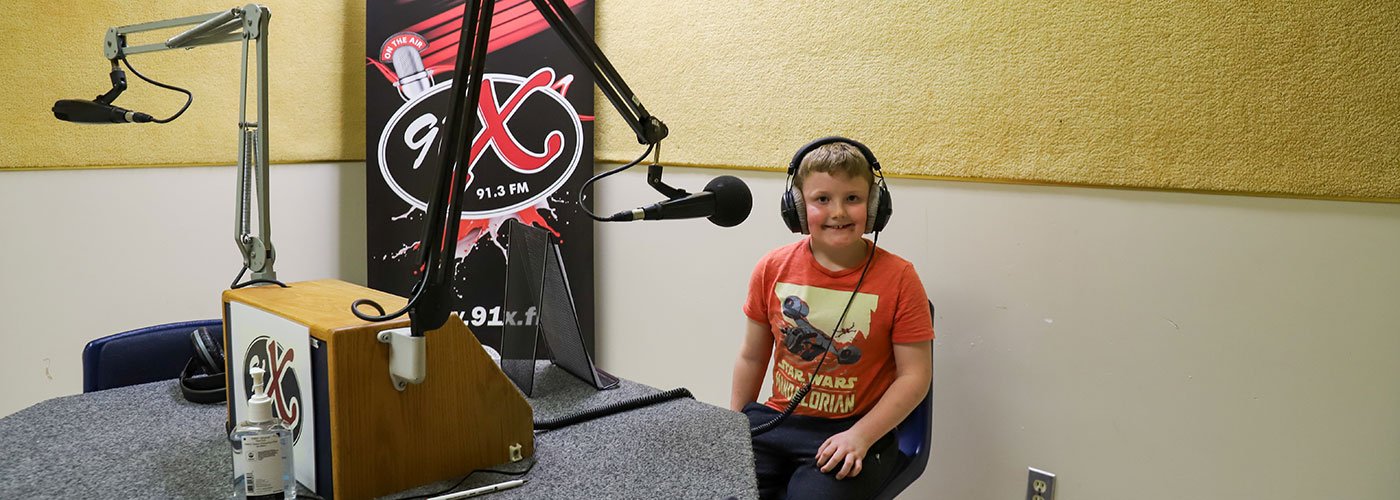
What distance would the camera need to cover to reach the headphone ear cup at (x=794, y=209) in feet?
6.27

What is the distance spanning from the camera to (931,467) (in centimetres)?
227

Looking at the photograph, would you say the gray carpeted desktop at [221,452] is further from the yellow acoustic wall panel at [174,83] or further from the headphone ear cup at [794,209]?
the yellow acoustic wall panel at [174,83]

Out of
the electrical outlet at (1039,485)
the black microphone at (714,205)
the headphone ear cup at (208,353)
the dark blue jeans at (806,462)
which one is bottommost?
the electrical outlet at (1039,485)

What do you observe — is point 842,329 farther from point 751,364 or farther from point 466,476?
point 466,476

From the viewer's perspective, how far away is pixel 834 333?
1.92m

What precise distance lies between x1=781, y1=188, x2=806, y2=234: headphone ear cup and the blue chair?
0.31 meters

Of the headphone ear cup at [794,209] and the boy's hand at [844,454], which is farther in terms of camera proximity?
the headphone ear cup at [794,209]

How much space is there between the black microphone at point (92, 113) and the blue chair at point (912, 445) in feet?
4.66

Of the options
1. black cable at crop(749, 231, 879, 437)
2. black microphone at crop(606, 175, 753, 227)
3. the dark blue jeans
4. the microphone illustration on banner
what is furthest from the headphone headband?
the microphone illustration on banner

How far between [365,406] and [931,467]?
1.50 meters

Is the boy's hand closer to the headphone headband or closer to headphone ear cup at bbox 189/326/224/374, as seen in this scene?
the headphone headband

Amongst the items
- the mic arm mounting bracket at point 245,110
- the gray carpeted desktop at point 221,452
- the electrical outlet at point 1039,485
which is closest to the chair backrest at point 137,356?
the gray carpeted desktop at point 221,452

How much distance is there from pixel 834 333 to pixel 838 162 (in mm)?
333

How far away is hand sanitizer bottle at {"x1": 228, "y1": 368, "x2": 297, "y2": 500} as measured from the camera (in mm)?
1079
